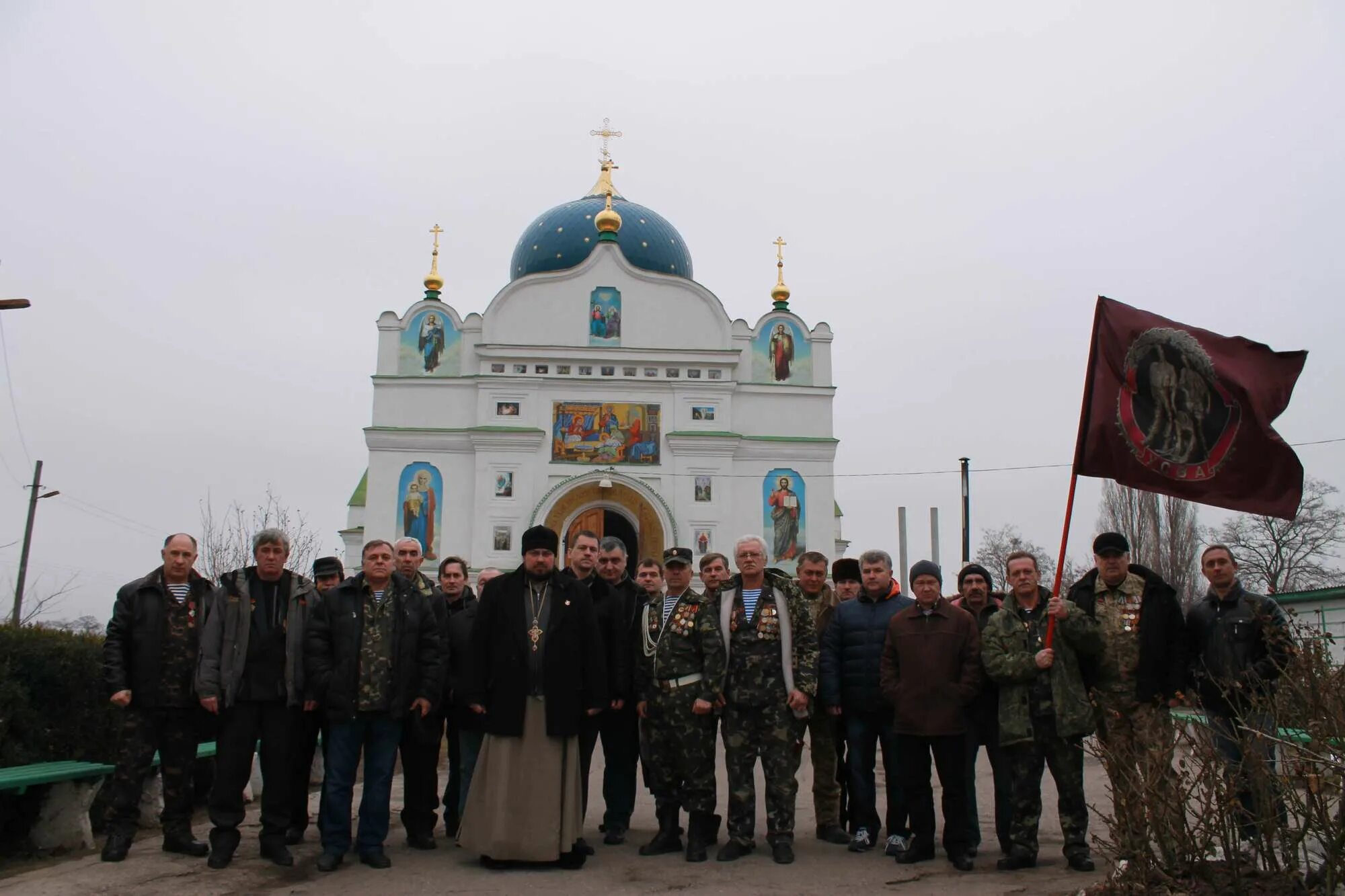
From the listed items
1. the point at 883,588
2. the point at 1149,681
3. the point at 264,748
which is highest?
the point at 883,588

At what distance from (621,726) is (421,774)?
4.37ft

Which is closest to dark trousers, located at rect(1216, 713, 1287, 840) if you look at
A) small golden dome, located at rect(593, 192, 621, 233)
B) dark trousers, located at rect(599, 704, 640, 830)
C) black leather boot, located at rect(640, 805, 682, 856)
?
black leather boot, located at rect(640, 805, 682, 856)

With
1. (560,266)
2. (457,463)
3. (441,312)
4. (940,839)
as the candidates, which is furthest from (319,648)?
(560,266)

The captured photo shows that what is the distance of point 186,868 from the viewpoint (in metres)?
6.21

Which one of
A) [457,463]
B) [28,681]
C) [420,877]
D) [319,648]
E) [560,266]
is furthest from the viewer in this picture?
[560,266]

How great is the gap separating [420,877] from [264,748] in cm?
134

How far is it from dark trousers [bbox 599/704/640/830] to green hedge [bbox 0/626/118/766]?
3253 mm

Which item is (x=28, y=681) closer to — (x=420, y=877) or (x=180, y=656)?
(x=180, y=656)

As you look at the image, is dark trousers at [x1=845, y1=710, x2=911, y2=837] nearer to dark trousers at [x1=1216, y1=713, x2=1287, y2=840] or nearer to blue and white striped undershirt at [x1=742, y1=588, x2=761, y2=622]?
blue and white striped undershirt at [x1=742, y1=588, x2=761, y2=622]

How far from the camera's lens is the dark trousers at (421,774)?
7082mm

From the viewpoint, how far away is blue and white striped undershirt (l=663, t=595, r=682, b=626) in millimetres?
7109

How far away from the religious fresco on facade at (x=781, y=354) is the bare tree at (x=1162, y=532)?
12241 millimetres

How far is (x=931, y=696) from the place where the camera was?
21.2ft

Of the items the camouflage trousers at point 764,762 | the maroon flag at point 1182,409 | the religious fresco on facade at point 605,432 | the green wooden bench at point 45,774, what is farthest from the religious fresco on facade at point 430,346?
the maroon flag at point 1182,409
